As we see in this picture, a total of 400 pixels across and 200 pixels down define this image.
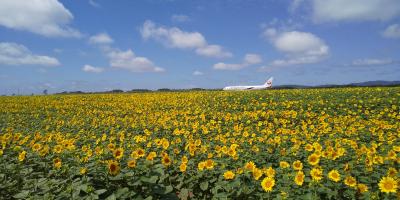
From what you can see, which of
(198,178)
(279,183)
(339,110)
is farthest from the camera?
(339,110)

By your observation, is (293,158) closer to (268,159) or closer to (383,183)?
(268,159)

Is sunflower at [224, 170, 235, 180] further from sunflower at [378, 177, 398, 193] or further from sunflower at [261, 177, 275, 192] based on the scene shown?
sunflower at [378, 177, 398, 193]

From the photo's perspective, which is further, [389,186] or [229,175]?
[229,175]

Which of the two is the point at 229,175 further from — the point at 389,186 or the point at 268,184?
the point at 389,186

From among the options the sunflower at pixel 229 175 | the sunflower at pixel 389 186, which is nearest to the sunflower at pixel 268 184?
the sunflower at pixel 229 175

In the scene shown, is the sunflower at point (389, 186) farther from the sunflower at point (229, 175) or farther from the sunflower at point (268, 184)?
the sunflower at point (229, 175)

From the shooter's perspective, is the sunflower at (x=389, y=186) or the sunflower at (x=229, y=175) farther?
the sunflower at (x=229, y=175)

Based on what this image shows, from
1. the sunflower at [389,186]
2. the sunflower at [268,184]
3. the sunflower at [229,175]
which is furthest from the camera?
the sunflower at [229,175]

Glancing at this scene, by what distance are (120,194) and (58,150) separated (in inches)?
99.0

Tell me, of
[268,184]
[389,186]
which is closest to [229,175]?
[268,184]

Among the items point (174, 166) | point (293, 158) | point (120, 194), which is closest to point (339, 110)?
point (293, 158)

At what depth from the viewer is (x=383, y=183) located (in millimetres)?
3887

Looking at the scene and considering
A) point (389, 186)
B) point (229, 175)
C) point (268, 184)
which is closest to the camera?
point (389, 186)

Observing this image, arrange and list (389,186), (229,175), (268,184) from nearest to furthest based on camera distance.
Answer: (389,186)
(268,184)
(229,175)
